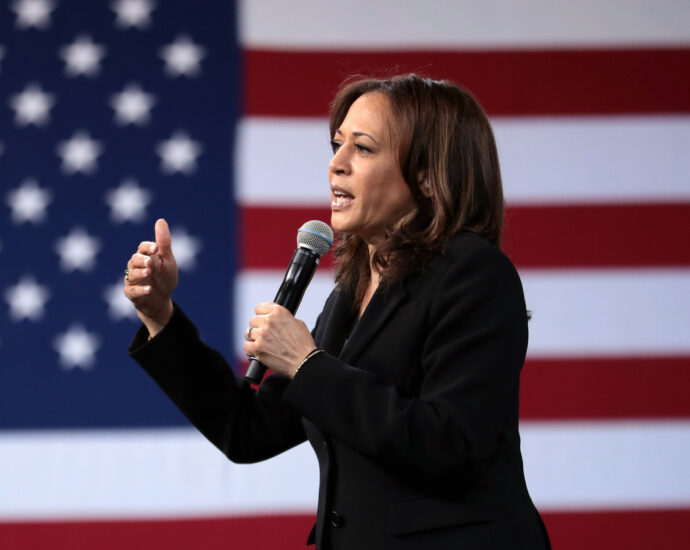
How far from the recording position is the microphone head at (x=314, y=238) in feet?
3.49

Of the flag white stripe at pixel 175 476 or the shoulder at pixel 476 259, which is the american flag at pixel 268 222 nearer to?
the flag white stripe at pixel 175 476

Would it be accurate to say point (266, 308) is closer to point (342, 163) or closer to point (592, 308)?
point (342, 163)

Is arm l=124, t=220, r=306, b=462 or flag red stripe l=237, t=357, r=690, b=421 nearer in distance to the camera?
arm l=124, t=220, r=306, b=462

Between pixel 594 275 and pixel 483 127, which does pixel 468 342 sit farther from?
pixel 594 275

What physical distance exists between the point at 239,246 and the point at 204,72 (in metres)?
0.55

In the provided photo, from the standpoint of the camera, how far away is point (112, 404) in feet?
7.22

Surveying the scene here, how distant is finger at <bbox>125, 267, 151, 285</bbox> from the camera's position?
39.9 inches

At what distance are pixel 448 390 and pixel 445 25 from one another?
175 centimetres

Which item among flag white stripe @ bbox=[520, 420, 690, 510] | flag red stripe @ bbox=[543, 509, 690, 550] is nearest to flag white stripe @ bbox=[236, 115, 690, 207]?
flag white stripe @ bbox=[520, 420, 690, 510]

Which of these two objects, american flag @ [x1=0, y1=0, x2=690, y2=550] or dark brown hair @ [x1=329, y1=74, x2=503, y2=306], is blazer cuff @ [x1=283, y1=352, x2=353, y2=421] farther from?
american flag @ [x1=0, y1=0, x2=690, y2=550]

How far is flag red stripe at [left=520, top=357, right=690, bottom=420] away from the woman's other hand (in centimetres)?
147

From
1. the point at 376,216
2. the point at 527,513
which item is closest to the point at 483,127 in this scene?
the point at 376,216

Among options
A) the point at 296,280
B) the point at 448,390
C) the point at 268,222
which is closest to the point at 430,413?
the point at 448,390

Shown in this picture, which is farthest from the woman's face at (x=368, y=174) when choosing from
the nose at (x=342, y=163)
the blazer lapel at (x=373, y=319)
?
the blazer lapel at (x=373, y=319)
